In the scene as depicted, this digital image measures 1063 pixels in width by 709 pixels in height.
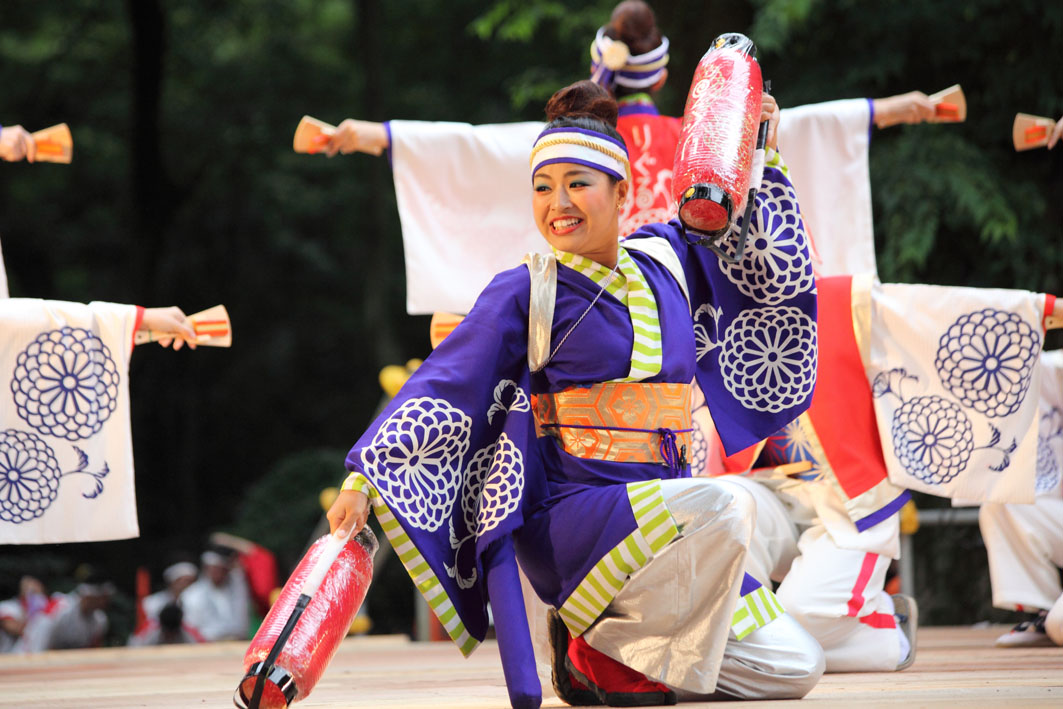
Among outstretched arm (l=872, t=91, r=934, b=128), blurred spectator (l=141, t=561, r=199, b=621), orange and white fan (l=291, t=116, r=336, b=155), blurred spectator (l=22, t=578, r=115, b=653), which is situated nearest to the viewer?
orange and white fan (l=291, t=116, r=336, b=155)

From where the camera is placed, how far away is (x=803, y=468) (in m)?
3.44

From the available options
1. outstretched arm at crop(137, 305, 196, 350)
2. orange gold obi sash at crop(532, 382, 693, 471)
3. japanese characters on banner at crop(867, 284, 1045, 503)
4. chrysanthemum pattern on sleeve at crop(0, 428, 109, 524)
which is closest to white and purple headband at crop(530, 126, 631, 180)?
orange gold obi sash at crop(532, 382, 693, 471)

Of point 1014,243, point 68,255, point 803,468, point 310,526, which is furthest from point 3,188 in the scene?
point 803,468

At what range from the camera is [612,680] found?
7.72 feet

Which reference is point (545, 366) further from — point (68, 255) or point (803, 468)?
point (68, 255)

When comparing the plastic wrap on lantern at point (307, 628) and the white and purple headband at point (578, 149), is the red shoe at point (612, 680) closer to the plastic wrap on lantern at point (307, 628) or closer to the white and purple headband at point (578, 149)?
the plastic wrap on lantern at point (307, 628)

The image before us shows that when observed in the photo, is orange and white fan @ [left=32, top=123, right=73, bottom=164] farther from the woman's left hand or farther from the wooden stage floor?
the woman's left hand

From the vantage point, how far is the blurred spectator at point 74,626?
7.34 m

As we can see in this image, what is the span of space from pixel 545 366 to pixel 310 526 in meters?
6.63

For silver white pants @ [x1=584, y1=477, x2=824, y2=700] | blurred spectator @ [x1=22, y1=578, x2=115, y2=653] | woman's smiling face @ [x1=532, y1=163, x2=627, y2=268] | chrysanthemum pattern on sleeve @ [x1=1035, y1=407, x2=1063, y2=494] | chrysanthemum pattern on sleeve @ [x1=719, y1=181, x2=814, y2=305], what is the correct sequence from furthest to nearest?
blurred spectator @ [x1=22, y1=578, x2=115, y2=653] → chrysanthemum pattern on sleeve @ [x1=1035, y1=407, x2=1063, y2=494] → chrysanthemum pattern on sleeve @ [x1=719, y1=181, x2=814, y2=305] → woman's smiling face @ [x1=532, y1=163, x2=627, y2=268] → silver white pants @ [x1=584, y1=477, x2=824, y2=700]

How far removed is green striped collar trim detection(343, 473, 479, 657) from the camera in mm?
2246

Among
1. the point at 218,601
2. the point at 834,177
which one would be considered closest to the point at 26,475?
the point at 834,177

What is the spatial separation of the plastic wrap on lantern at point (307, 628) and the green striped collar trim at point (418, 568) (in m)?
0.10

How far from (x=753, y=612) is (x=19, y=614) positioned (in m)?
6.49
